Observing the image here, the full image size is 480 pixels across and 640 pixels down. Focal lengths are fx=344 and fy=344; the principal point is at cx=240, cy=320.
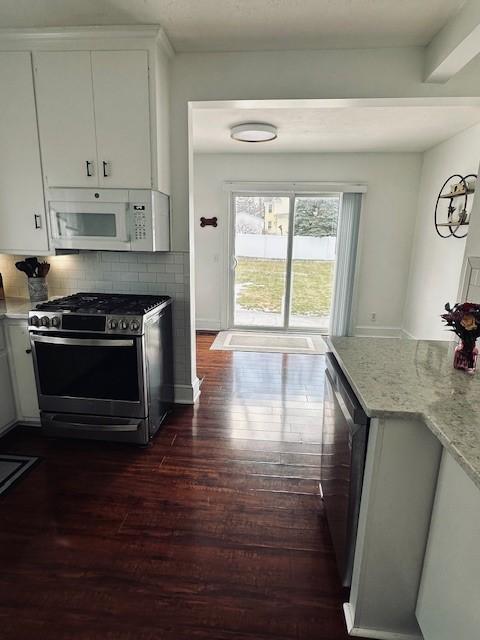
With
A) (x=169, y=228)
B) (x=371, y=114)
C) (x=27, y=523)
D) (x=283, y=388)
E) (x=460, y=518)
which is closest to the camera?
(x=460, y=518)

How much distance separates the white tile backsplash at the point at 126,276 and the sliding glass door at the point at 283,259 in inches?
96.6

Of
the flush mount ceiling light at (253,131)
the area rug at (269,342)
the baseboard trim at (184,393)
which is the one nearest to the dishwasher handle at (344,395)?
the baseboard trim at (184,393)

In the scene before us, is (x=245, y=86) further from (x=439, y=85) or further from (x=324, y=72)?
(x=439, y=85)

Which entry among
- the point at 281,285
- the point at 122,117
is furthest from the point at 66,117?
the point at 281,285

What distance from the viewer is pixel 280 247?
516 centimetres

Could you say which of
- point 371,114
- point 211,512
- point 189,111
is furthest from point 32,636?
point 371,114

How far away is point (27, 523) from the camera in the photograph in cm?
180

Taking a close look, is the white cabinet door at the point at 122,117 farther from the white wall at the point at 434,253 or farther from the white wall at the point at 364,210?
the white wall at the point at 434,253

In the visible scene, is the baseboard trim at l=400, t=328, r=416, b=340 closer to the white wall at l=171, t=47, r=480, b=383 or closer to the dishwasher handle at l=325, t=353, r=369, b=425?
the white wall at l=171, t=47, r=480, b=383

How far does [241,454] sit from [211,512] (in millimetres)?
542

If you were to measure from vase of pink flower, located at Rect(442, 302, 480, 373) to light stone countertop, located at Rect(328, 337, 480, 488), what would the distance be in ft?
0.15

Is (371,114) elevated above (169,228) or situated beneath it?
elevated above

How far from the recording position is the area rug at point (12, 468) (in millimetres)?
2085

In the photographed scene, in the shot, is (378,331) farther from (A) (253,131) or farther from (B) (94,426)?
(B) (94,426)
